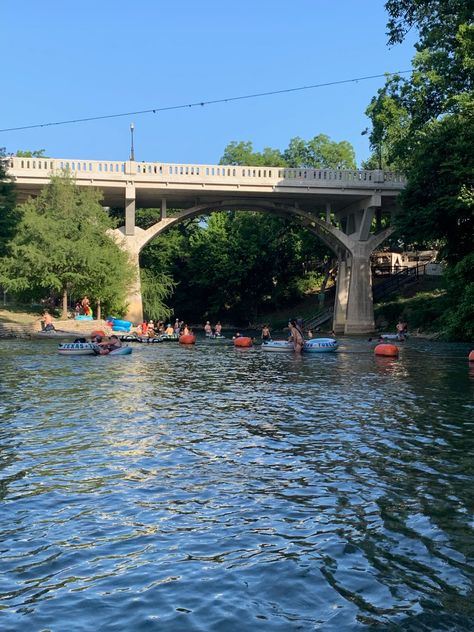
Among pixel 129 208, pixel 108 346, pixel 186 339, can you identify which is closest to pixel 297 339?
pixel 108 346

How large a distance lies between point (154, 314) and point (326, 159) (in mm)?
28354

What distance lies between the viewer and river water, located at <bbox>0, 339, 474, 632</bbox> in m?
5.38

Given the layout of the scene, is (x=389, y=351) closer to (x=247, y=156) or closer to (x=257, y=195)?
(x=257, y=195)

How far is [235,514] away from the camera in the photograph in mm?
7527

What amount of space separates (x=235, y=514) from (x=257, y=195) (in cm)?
4343

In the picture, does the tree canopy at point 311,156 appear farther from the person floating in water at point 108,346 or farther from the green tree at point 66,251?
the person floating in water at point 108,346

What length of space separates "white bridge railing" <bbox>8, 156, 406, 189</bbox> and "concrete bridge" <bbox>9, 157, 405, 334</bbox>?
62 mm

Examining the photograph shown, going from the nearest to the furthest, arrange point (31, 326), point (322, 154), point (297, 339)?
point (297, 339)
point (31, 326)
point (322, 154)

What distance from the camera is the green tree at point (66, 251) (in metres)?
41.4

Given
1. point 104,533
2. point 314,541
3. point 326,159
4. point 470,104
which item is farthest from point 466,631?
point 326,159

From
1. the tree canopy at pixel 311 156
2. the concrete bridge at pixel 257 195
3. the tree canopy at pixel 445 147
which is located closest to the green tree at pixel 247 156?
the tree canopy at pixel 311 156

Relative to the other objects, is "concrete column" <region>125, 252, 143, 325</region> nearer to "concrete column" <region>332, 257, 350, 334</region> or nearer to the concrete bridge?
the concrete bridge

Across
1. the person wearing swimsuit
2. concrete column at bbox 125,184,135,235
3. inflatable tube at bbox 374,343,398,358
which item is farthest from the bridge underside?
inflatable tube at bbox 374,343,398,358

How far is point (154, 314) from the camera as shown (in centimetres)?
5350
